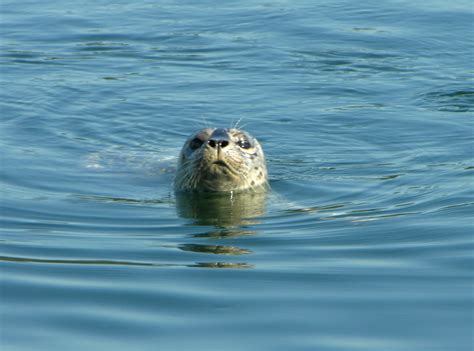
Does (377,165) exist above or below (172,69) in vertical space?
below

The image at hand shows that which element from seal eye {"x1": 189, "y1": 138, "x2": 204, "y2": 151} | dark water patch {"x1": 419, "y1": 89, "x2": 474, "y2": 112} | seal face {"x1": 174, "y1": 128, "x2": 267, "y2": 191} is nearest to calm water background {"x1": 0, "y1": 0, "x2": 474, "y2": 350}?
dark water patch {"x1": 419, "y1": 89, "x2": 474, "y2": 112}

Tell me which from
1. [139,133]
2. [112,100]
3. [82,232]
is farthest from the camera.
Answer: [112,100]

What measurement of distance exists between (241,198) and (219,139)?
660 mm

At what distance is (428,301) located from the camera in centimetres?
555

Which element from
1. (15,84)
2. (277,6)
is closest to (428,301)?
(15,84)

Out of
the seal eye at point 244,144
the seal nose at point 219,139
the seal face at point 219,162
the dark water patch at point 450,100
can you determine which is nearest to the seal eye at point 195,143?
the seal face at point 219,162

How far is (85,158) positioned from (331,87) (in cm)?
377

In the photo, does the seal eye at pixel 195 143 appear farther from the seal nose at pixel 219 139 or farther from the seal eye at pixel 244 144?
the seal eye at pixel 244 144

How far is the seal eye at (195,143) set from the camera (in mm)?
9250

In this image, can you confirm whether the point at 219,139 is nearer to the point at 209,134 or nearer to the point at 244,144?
the point at 209,134

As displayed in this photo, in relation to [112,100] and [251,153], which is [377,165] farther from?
[112,100]

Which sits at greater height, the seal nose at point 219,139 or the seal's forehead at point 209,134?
the seal's forehead at point 209,134

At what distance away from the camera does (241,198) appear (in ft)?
30.5

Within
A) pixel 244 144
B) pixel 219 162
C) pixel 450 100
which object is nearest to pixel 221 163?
pixel 219 162
